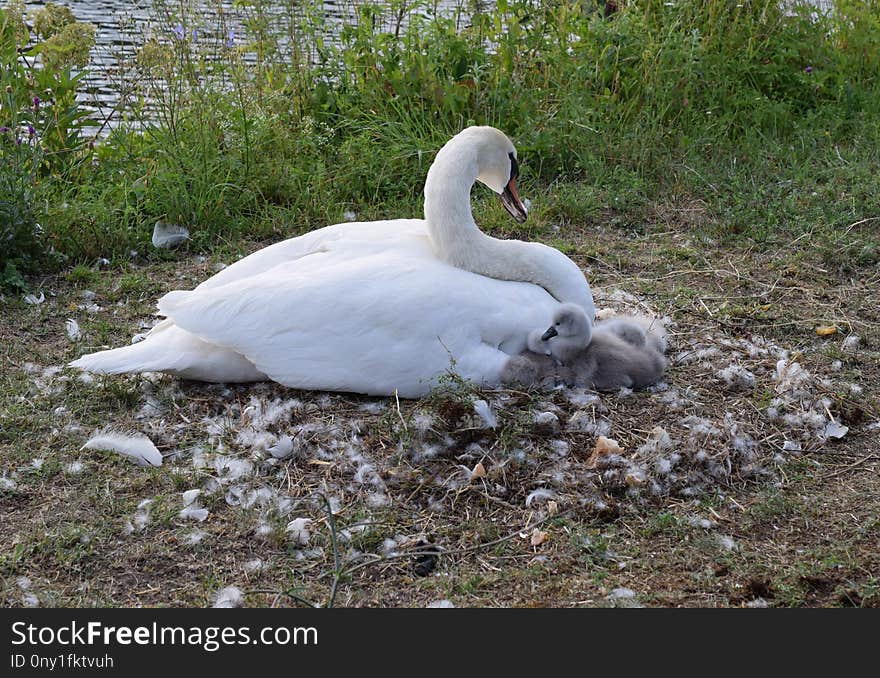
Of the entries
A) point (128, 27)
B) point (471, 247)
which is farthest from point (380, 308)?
point (128, 27)

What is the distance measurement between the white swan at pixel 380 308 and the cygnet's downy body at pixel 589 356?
89 mm

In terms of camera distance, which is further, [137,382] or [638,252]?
[638,252]

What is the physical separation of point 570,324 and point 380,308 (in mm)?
799

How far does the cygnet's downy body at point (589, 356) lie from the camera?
446cm

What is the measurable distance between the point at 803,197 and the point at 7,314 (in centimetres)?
480

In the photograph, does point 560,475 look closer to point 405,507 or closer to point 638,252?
point 405,507

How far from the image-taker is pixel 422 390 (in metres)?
4.39

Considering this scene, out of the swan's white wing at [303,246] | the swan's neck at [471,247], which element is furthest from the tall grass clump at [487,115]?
the swan's neck at [471,247]

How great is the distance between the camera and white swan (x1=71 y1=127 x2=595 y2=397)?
4312 millimetres

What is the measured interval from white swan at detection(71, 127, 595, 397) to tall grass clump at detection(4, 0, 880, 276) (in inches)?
77.0

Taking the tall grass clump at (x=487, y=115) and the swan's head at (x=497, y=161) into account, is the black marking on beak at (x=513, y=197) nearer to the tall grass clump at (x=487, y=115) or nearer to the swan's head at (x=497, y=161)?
the swan's head at (x=497, y=161)

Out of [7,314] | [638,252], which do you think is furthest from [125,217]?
[638,252]

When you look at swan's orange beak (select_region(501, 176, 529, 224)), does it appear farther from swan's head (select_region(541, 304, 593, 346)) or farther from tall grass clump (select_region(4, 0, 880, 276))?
tall grass clump (select_region(4, 0, 880, 276))

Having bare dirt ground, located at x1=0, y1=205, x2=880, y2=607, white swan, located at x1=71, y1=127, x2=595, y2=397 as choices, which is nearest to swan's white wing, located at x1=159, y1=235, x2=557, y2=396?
white swan, located at x1=71, y1=127, x2=595, y2=397
